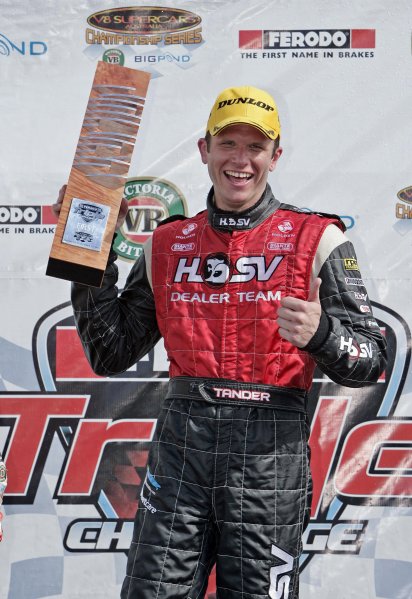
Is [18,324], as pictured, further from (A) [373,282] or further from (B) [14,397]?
(A) [373,282]

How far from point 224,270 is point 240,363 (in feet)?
0.76

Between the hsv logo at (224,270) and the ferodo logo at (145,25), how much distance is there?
1432 mm

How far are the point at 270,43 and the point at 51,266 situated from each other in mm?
1574

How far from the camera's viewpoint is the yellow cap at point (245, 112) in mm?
2027

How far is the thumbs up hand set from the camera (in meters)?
1.75

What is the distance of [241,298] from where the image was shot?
1976 mm

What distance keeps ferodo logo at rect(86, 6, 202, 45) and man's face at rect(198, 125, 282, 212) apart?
1257 mm

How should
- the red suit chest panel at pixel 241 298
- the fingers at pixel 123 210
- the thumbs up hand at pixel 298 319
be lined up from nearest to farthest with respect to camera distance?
the thumbs up hand at pixel 298 319 < the red suit chest panel at pixel 241 298 < the fingers at pixel 123 210

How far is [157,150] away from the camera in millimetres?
3199

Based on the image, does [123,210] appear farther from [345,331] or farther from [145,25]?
[145,25]

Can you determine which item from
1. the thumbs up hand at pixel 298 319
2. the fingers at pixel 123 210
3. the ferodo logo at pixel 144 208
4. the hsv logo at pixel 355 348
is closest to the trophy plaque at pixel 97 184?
the fingers at pixel 123 210

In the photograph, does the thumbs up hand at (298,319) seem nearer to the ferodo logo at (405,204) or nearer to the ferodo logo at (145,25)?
the ferodo logo at (405,204)

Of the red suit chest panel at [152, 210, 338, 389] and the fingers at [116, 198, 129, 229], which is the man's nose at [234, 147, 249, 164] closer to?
the red suit chest panel at [152, 210, 338, 389]

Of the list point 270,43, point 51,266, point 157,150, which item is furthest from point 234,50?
point 51,266
